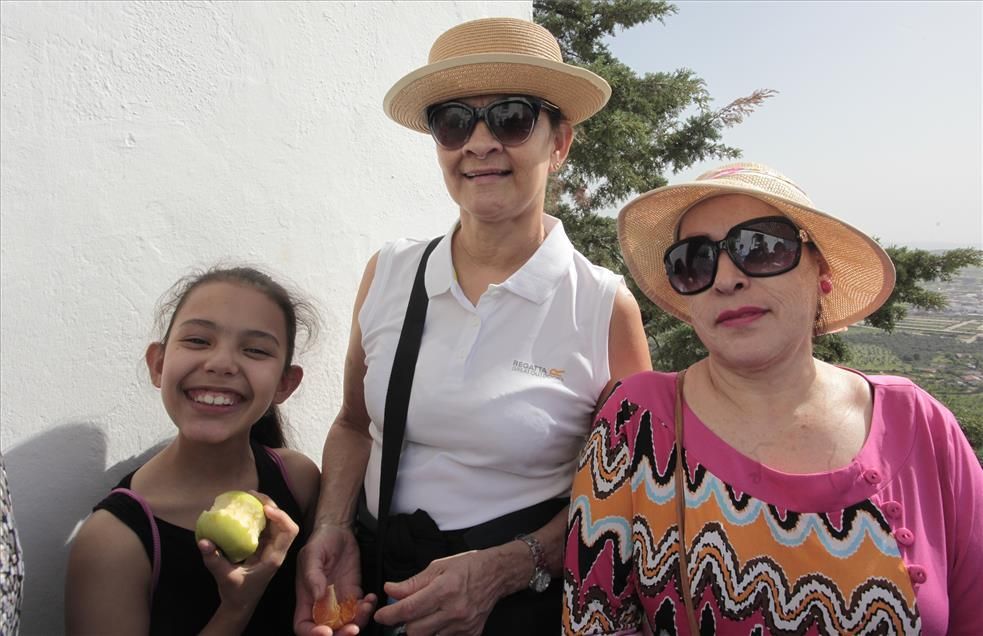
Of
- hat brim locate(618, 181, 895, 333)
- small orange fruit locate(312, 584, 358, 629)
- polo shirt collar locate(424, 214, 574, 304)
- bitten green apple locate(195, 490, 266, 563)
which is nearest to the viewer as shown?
bitten green apple locate(195, 490, 266, 563)

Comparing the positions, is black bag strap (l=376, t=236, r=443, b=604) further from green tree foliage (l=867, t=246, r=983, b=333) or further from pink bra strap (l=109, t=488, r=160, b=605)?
green tree foliage (l=867, t=246, r=983, b=333)

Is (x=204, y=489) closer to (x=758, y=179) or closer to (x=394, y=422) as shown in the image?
(x=394, y=422)

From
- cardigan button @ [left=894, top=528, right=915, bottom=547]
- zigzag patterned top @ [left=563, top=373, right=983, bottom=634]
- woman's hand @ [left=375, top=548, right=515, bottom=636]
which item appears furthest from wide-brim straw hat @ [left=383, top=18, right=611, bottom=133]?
cardigan button @ [left=894, top=528, right=915, bottom=547]

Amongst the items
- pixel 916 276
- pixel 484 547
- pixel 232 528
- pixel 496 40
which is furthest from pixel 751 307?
pixel 916 276

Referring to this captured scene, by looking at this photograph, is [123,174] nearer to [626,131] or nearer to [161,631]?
[161,631]

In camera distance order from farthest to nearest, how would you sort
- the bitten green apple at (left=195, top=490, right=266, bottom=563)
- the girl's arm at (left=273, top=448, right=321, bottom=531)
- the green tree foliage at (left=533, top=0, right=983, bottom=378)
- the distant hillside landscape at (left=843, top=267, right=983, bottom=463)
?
the green tree foliage at (left=533, top=0, right=983, bottom=378) < the distant hillside landscape at (left=843, top=267, right=983, bottom=463) < the girl's arm at (left=273, top=448, right=321, bottom=531) < the bitten green apple at (left=195, top=490, right=266, bottom=563)

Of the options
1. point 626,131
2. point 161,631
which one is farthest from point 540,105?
point 626,131

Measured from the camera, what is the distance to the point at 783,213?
1.71 m

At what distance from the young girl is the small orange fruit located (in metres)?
0.17

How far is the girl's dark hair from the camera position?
2145 millimetres

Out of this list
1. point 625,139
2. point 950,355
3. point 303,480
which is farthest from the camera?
point 625,139

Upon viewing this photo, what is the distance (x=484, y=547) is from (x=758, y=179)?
4.11 ft

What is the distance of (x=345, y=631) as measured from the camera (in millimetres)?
1824

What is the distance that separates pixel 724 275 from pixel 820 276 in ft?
1.16
